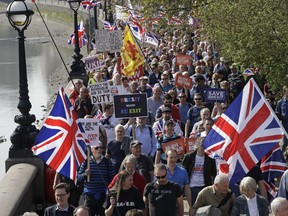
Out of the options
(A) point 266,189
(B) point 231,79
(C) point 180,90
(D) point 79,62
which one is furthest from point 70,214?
(D) point 79,62

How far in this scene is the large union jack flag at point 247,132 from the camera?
9.38 metres

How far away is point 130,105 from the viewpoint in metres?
13.1

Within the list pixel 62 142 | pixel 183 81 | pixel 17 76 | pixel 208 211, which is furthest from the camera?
pixel 17 76

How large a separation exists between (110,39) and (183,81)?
5528 mm

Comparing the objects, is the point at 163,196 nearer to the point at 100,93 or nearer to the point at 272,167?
the point at 272,167

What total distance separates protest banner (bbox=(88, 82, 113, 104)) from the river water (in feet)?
28.3

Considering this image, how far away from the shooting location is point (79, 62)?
25938 mm

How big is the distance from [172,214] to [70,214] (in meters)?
1.14

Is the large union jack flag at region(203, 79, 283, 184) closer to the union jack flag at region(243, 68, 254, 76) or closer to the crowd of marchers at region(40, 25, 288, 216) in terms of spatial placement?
the crowd of marchers at region(40, 25, 288, 216)

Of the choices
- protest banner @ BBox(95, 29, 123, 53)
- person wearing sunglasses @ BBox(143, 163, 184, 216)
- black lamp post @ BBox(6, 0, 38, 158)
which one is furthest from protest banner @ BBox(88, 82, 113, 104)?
protest banner @ BBox(95, 29, 123, 53)

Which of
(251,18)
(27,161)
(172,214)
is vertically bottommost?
(172,214)

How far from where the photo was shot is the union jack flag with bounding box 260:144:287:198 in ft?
35.1

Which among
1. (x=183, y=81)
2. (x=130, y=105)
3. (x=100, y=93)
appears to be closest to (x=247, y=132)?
(x=130, y=105)

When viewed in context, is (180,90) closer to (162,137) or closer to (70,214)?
(162,137)
